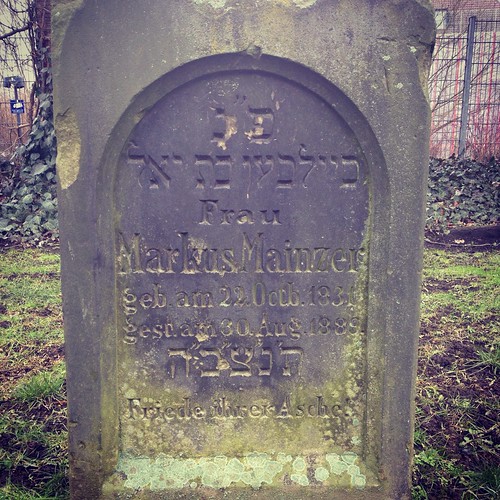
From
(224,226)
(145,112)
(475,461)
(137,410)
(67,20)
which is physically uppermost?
(67,20)

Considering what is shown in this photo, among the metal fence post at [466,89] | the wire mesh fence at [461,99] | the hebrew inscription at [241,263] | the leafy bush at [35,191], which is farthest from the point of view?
the wire mesh fence at [461,99]

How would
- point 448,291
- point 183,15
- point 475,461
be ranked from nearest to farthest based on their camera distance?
point 183,15 → point 475,461 → point 448,291

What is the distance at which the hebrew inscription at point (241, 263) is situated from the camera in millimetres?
2248

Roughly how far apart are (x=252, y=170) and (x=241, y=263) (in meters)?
0.39

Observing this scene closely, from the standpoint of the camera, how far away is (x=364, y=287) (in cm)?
235

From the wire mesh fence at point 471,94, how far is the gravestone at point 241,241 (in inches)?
301

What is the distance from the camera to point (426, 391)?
3.40 meters

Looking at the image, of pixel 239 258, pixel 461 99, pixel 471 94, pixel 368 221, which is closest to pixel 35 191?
pixel 239 258

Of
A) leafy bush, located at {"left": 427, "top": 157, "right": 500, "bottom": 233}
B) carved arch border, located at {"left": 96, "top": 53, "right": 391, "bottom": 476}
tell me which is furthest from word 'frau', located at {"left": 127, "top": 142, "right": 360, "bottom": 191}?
leafy bush, located at {"left": 427, "top": 157, "right": 500, "bottom": 233}

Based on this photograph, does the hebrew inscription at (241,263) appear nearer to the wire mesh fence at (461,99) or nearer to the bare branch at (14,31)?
the bare branch at (14,31)

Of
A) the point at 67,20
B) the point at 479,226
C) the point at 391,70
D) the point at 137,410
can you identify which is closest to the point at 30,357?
the point at 137,410

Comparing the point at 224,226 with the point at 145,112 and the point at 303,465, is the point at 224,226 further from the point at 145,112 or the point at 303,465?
the point at 303,465

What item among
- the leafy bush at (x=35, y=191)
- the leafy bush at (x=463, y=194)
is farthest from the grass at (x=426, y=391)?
the leafy bush at (x=463, y=194)

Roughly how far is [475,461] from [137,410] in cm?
167
